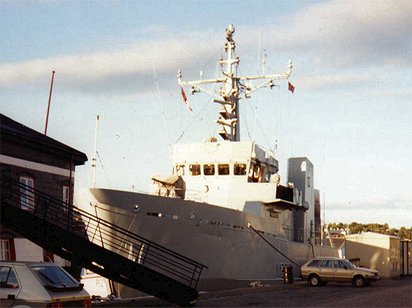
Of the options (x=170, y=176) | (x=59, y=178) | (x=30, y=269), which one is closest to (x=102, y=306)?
(x=30, y=269)

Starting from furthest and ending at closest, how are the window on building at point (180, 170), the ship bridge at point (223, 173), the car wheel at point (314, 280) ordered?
1. the window on building at point (180, 170)
2. the ship bridge at point (223, 173)
3. the car wheel at point (314, 280)

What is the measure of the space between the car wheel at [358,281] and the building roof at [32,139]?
49.8 feet

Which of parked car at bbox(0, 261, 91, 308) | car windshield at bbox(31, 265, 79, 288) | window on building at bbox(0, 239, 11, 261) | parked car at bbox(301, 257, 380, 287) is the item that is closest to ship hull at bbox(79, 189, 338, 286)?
parked car at bbox(301, 257, 380, 287)

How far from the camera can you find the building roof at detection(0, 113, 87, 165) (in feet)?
71.4

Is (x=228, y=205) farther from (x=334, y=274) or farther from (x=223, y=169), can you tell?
(x=334, y=274)

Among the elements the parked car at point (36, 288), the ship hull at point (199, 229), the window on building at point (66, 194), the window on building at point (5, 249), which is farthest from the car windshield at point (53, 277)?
the window on building at point (66, 194)

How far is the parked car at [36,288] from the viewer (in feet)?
39.9

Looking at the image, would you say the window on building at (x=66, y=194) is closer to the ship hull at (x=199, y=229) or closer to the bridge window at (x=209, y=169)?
the ship hull at (x=199, y=229)

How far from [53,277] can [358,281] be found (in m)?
22.6

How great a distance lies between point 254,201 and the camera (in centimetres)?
3284

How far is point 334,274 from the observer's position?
32656 mm

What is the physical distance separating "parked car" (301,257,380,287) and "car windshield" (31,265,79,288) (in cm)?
2122

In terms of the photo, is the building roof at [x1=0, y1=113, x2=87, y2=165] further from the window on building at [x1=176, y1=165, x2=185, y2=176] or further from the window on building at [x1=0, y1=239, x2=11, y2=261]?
the window on building at [x1=176, y1=165, x2=185, y2=176]

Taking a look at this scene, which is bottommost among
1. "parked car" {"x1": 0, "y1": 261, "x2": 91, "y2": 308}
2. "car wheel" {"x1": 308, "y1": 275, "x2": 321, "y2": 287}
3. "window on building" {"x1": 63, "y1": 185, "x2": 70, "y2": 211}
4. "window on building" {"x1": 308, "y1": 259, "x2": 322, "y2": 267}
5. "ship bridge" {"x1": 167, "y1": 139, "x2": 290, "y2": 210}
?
"car wheel" {"x1": 308, "y1": 275, "x2": 321, "y2": 287}
